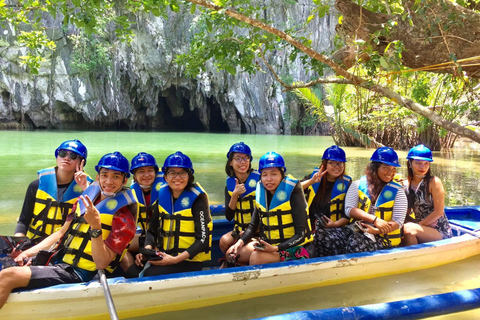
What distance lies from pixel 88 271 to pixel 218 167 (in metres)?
7.96

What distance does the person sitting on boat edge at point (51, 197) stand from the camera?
3051 millimetres

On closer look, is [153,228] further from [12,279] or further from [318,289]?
[318,289]

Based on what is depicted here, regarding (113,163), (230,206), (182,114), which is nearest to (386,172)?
(230,206)

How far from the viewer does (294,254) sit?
10.7 ft

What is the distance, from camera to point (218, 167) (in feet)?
34.9

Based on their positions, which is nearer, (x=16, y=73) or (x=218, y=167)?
(x=218, y=167)

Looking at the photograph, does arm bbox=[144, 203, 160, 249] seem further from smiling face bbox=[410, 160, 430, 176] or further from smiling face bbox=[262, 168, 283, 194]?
smiling face bbox=[410, 160, 430, 176]

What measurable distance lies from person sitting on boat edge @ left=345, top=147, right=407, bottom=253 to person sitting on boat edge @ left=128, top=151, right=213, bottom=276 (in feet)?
4.47

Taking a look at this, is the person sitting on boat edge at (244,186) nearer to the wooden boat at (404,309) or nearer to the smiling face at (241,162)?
the smiling face at (241,162)

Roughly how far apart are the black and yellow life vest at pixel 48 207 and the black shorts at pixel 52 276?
517 mm

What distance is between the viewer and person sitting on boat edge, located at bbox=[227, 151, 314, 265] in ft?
10.3

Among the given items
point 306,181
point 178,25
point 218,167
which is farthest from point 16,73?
point 306,181

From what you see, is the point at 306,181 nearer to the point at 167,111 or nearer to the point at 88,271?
the point at 88,271

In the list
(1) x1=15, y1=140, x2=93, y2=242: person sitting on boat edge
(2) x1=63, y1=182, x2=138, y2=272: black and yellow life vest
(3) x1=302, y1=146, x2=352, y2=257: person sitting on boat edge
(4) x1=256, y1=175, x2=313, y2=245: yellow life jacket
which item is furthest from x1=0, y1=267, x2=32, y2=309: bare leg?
(3) x1=302, y1=146, x2=352, y2=257: person sitting on boat edge
